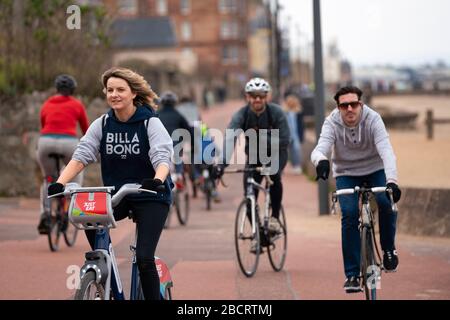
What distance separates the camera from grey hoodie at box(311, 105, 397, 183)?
8.68 metres

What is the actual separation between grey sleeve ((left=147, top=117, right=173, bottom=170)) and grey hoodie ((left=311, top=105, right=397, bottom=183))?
1768 mm

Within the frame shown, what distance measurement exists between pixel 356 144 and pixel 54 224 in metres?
5.12

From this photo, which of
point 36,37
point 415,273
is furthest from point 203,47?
point 415,273

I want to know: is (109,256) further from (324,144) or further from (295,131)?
(295,131)

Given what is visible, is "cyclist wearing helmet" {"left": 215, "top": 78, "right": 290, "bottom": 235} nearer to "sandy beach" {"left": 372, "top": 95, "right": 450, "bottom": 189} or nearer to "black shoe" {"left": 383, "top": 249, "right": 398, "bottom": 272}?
"black shoe" {"left": 383, "top": 249, "right": 398, "bottom": 272}

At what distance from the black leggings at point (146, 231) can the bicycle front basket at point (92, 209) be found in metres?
0.45

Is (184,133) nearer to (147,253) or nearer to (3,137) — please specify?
(3,137)

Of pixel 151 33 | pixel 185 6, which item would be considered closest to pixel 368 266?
pixel 151 33

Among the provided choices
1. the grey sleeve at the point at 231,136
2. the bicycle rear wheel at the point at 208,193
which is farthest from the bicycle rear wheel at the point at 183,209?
the grey sleeve at the point at 231,136

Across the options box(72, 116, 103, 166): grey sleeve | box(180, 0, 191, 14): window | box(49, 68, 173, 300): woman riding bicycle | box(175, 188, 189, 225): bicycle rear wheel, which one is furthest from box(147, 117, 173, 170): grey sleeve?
box(180, 0, 191, 14): window

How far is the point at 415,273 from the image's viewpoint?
1128 centimetres

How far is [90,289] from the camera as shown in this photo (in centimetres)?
646

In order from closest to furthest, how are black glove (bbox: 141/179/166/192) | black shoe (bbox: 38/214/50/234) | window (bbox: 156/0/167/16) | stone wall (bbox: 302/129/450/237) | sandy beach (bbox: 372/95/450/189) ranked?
black glove (bbox: 141/179/166/192)
black shoe (bbox: 38/214/50/234)
stone wall (bbox: 302/129/450/237)
sandy beach (bbox: 372/95/450/189)
window (bbox: 156/0/167/16)

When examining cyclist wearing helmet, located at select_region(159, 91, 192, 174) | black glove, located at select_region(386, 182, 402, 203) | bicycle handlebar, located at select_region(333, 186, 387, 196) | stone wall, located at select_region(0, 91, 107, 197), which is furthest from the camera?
stone wall, located at select_region(0, 91, 107, 197)
